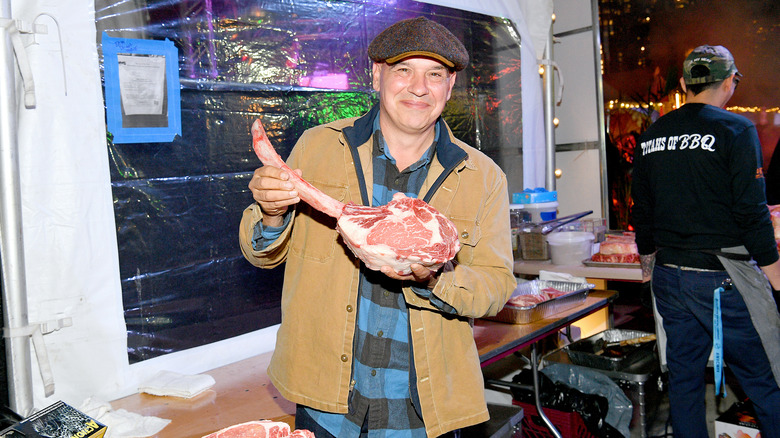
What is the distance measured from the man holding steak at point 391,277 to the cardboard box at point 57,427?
0.61m

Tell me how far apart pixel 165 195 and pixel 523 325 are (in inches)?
84.2

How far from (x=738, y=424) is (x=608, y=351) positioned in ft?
2.84

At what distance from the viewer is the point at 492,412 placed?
3.20 m

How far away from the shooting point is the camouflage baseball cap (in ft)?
10.5

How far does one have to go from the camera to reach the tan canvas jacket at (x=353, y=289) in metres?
1.82

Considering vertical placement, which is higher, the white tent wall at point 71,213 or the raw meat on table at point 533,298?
the white tent wall at point 71,213

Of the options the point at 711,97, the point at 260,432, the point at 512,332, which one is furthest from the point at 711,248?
the point at 260,432

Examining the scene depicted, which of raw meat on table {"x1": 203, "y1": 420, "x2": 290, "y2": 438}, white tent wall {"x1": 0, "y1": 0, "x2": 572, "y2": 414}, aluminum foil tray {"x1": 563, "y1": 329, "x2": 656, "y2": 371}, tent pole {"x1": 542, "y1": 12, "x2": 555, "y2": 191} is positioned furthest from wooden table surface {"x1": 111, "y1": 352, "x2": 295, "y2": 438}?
tent pole {"x1": 542, "y1": 12, "x2": 555, "y2": 191}

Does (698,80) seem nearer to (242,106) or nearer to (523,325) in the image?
(523,325)

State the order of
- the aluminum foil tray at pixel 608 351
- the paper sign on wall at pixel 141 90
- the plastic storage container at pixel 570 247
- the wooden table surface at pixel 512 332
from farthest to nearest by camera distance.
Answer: the plastic storage container at pixel 570 247
the aluminum foil tray at pixel 608 351
the wooden table surface at pixel 512 332
the paper sign on wall at pixel 141 90

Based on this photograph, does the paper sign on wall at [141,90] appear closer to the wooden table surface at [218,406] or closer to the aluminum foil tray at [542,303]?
the wooden table surface at [218,406]

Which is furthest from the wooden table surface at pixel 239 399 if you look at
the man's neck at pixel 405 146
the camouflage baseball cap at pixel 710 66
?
the camouflage baseball cap at pixel 710 66

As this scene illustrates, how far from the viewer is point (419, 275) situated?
1618 mm

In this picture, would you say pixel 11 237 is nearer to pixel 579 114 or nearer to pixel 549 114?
pixel 549 114
